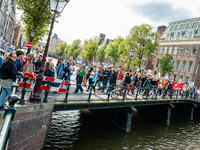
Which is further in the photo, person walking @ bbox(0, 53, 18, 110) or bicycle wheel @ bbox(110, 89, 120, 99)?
bicycle wheel @ bbox(110, 89, 120, 99)

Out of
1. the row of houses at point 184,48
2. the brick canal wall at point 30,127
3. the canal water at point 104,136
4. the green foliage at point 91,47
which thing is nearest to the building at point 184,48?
the row of houses at point 184,48

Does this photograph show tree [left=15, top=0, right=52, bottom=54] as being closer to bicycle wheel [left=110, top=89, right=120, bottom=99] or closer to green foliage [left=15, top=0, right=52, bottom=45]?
green foliage [left=15, top=0, right=52, bottom=45]

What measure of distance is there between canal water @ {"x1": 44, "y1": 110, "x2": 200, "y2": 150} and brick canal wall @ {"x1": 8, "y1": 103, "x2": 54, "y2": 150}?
131cm

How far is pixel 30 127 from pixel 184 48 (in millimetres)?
36399

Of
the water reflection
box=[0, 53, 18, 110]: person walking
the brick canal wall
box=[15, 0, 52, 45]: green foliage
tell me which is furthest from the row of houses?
box=[0, 53, 18, 110]: person walking

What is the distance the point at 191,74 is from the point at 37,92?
109ft

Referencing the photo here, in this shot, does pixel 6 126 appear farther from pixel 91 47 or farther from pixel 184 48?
pixel 91 47

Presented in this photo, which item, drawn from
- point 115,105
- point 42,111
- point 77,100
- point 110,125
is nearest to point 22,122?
point 42,111

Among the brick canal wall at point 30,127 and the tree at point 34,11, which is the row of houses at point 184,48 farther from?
the brick canal wall at point 30,127

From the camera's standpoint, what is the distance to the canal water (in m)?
8.57

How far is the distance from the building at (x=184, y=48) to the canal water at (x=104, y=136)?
2169 centimetres

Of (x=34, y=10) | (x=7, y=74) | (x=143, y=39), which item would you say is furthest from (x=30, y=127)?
(x=143, y=39)

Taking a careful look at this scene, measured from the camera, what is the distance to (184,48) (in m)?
34.5

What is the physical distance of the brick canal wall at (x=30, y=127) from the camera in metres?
5.18
